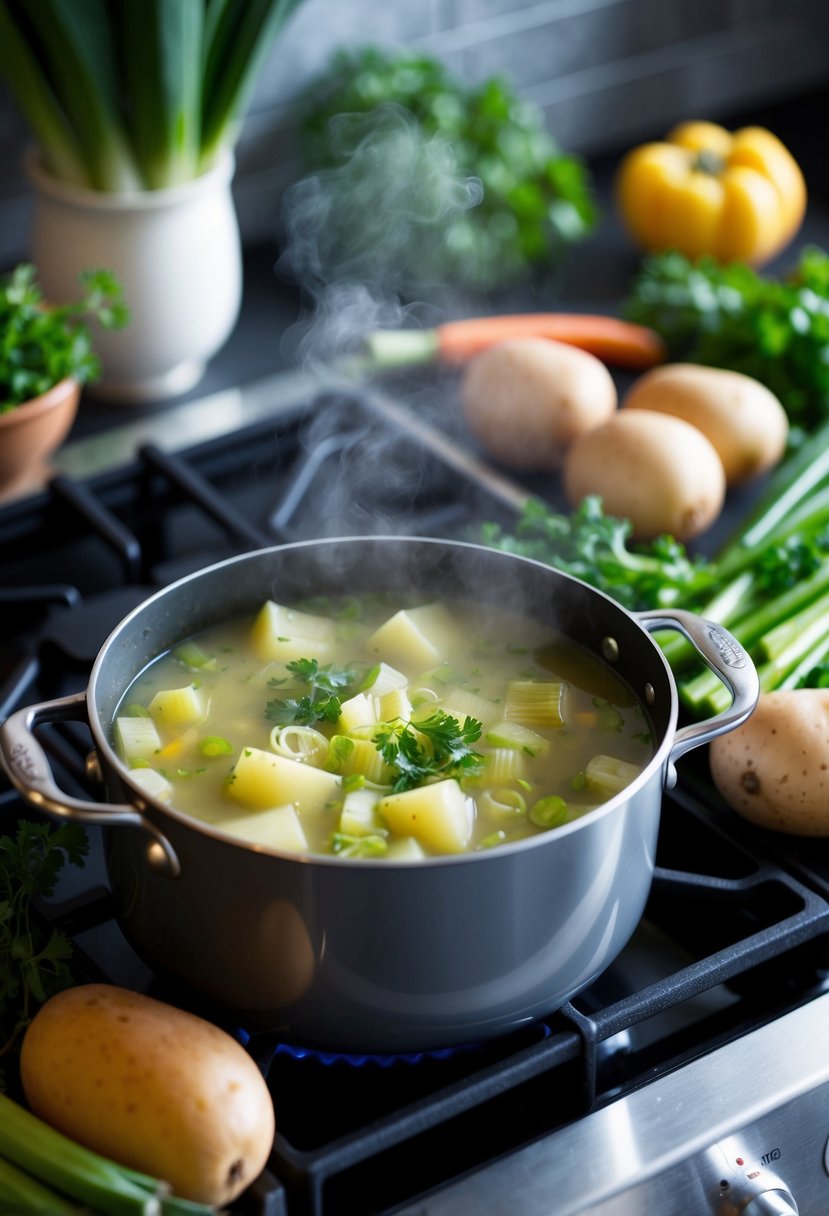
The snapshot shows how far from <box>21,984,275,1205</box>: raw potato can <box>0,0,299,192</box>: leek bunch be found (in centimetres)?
105

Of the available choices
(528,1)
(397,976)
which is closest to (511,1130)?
(397,976)

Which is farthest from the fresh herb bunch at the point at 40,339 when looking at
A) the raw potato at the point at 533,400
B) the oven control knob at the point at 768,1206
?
the oven control knob at the point at 768,1206

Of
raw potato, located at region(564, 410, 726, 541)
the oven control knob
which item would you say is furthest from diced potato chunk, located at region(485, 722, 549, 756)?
raw potato, located at region(564, 410, 726, 541)

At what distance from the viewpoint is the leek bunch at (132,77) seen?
61.2 inches

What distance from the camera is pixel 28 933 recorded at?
1.02 m

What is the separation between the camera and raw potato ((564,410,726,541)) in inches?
60.4

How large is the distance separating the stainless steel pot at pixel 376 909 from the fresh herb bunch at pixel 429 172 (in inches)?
40.6

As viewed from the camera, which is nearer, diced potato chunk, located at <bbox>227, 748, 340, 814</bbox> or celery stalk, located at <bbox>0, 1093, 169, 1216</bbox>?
celery stalk, located at <bbox>0, 1093, 169, 1216</bbox>

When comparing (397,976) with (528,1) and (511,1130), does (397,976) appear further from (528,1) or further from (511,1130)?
(528,1)

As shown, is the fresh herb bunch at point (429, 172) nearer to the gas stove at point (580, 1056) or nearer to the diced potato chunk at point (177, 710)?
the gas stove at point (580, 1056)

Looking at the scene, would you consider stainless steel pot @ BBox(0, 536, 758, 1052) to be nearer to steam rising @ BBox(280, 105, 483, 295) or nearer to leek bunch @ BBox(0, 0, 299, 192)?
leek bunch @ BBox(0, 0, 299, 192)

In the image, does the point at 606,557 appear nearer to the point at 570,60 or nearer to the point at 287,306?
the point at 287,306

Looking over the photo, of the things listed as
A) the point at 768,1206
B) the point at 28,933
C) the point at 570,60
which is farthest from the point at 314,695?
the point at 570,60

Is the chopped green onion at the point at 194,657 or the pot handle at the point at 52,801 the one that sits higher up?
the pot handle at the point at 52,801
